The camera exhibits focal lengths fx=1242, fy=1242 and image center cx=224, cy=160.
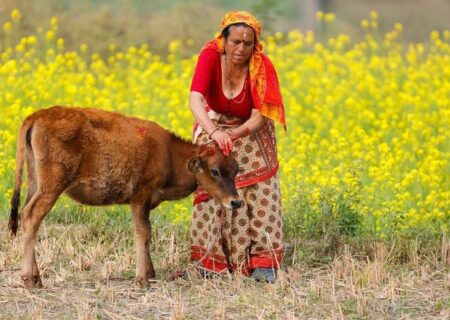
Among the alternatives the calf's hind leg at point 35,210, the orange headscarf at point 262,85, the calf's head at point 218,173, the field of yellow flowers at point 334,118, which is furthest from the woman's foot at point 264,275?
the calf's hind leg at point 35,210

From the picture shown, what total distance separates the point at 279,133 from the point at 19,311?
552 centimetres

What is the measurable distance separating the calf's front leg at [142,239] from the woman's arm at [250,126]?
78 centimetres

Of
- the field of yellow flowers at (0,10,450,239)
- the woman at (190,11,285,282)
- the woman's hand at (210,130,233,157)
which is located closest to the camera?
the woman's hand at (210,130,233,157)

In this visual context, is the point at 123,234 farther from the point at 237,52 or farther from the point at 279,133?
the point at 279,133

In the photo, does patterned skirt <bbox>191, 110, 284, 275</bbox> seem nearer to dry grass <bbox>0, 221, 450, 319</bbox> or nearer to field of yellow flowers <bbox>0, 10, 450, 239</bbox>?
dry grass <bbox>0, 221, 450, 319</bbox>

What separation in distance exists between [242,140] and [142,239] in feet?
3.39

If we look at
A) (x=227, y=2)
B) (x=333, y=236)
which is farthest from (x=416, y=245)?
(x=227, y=2)

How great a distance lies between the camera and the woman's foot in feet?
28.2

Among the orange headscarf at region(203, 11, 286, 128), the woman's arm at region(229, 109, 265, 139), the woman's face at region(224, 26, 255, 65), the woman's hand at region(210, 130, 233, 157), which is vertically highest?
the woman's face at region(224, 26, 255, 65)

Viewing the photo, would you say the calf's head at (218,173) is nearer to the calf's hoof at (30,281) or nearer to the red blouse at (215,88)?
the red blouse at (215,88)

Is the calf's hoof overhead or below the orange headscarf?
below

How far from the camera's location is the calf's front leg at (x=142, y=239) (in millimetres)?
8242

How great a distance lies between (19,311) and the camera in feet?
24.5

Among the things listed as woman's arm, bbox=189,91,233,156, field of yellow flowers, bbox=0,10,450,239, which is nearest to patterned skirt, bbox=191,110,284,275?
woman's arm, bbox=189,91,233,156
